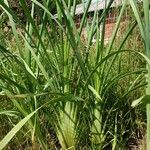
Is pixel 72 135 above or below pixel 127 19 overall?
below

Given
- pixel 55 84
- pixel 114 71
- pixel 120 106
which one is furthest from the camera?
pixel 114 71

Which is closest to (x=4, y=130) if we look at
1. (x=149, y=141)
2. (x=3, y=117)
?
(x=3, y=117)

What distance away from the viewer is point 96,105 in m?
1.70

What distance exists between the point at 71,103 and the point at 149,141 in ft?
1.77

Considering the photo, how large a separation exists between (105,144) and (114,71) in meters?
→ 0.65

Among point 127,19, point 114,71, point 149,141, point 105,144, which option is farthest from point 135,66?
point 149,141

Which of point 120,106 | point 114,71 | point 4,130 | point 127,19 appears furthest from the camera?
point 127,19

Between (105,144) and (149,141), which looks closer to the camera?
(149,141)

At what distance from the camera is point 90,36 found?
1.78m

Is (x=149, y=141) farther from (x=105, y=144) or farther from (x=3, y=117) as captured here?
(x=3, y=117)

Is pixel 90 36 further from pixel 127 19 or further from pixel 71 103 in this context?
pixel 127 19

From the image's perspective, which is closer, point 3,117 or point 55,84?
point 55,84

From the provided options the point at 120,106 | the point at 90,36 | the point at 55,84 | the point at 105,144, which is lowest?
the point at 105,144

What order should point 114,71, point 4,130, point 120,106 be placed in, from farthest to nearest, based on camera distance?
point 114,71
point 4,130
point 120,106
